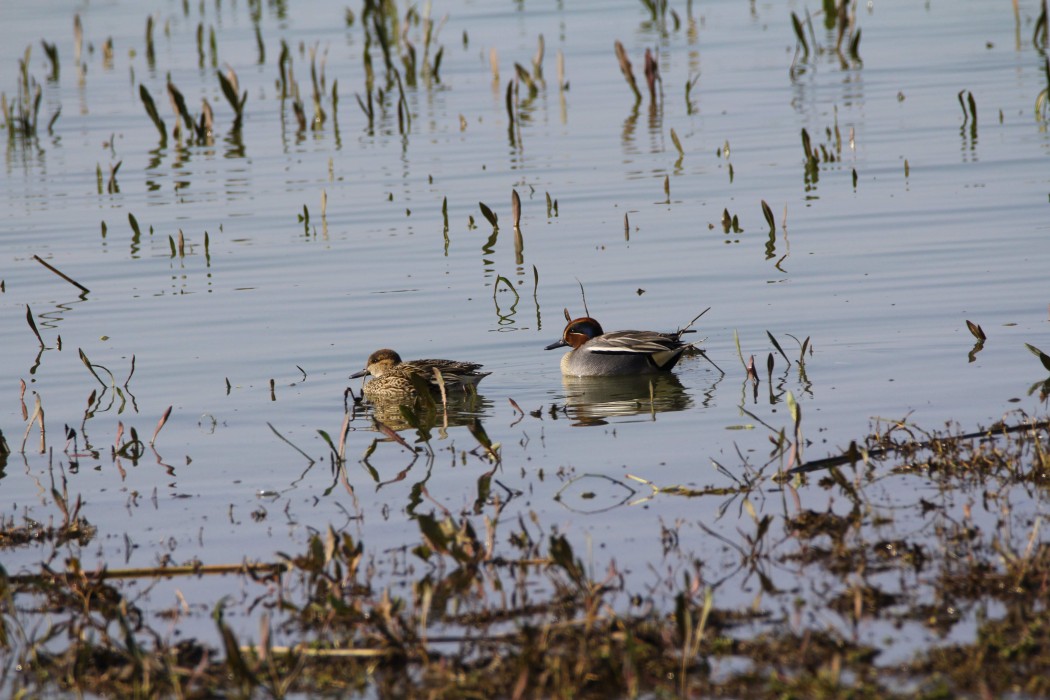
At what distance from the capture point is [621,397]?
851cm

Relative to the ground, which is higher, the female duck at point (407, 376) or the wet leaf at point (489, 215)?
the wet leaf at point (489, 215)

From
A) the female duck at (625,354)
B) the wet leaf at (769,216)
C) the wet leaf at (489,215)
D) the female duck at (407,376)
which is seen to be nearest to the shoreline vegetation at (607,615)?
the female duck at (407,376)

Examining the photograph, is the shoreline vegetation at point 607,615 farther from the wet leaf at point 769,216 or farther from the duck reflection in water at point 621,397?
the wet leaf at point 769,216

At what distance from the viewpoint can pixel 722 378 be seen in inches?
336

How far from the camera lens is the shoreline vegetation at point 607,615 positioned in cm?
410

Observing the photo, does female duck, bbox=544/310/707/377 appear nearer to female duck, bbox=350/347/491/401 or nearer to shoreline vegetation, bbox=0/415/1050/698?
female duck, bbox=350/347/491/401

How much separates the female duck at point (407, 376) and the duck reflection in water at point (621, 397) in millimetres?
598

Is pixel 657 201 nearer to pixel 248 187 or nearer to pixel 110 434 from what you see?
pixel 248 187

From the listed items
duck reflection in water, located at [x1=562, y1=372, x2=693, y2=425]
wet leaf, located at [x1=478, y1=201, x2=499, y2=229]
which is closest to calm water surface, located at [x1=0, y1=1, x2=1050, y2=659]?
duck reflection in water, located at [x1=562, y1=372, x2=693, y2=425]

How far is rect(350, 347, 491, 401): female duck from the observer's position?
8.35 m

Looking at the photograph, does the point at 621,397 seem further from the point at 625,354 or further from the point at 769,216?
the point at 769,216

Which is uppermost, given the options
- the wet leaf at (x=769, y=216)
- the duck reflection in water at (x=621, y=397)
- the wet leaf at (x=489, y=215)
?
the wet leaf at (x=489, y=215)

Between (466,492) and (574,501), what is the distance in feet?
1.67

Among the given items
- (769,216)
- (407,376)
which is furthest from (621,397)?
(769,216)
